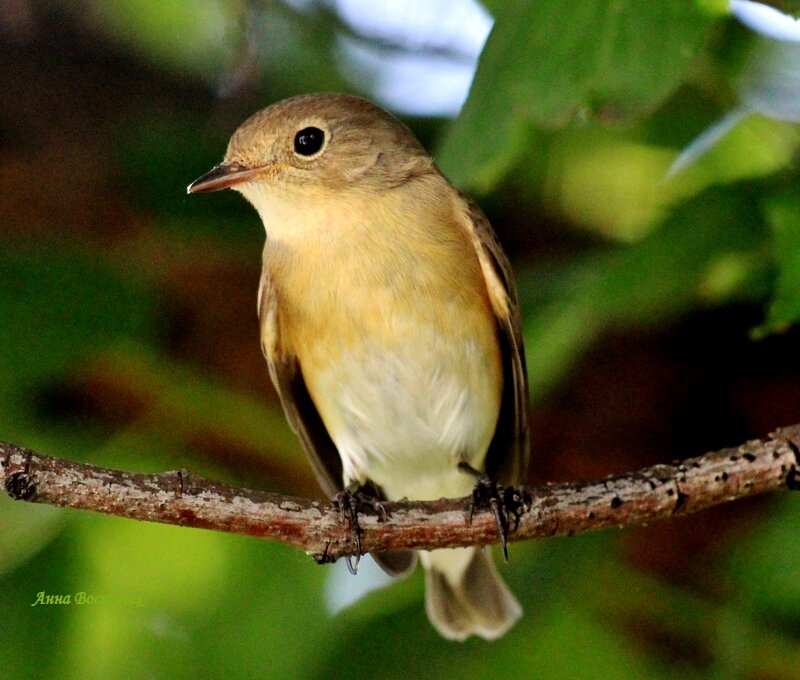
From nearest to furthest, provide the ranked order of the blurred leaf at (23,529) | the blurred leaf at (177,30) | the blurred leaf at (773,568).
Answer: the blurred leaf at (773,568), the blurred leaf at (23,529), the blurred leaf at (177,30)

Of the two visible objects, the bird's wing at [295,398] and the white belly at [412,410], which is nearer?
the white belly at [412,410]

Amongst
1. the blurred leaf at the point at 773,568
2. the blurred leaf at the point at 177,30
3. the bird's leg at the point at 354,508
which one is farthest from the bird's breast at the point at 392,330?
the blurred leaf at the point at 177,30

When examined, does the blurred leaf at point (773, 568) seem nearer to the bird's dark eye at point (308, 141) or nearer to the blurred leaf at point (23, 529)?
the bird's dark eye at point (308, 141)

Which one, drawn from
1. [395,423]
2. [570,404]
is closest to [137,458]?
[395,423]

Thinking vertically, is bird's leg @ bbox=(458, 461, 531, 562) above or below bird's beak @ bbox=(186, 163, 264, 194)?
below

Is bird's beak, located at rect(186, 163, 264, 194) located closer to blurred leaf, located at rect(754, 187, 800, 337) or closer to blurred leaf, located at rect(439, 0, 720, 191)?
blurred leaf, located at rect(439, 0, 720, 191)

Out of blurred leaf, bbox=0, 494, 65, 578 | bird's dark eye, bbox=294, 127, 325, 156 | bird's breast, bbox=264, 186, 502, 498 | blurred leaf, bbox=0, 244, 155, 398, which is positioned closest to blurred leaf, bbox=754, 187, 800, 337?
bird's breast, bbox=264, 186, 502, 498
